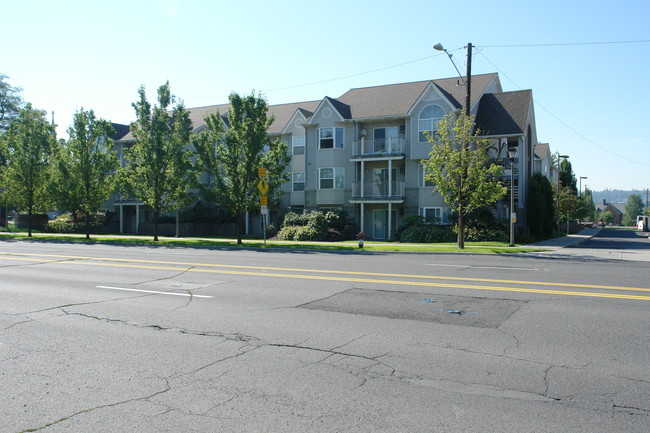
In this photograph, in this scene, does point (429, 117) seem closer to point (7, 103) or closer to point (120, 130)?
point (120, 130)

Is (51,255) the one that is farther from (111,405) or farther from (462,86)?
(462,86)

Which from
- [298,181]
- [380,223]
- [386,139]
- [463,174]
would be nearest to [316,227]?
[380,223]

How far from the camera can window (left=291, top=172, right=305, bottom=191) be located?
127ft

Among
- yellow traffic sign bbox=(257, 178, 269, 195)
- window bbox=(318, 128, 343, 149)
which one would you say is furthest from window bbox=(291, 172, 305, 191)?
yellow traffic sign bbox=(257, 178, 269, 195)

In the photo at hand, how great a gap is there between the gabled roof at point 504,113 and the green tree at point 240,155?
47.7ft

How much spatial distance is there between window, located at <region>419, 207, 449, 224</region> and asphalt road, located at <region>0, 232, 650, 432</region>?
20712 mm

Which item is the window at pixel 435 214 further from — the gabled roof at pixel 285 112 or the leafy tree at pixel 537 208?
the gabled roof at pixel 285 112

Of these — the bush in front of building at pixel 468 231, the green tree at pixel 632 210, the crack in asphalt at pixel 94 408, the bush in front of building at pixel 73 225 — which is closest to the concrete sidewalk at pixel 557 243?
the bush in front of building at pixel 468 231

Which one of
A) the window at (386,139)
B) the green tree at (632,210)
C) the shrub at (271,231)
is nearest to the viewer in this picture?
the window at (386,139)

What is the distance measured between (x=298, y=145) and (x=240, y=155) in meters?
11.5

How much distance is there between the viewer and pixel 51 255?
19.6 meters

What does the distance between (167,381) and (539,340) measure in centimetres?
479

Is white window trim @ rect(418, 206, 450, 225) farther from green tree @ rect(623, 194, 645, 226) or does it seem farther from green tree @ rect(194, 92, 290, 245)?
green tree @ rect(623, 194, 645, 226)

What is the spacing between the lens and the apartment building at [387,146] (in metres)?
33.1
